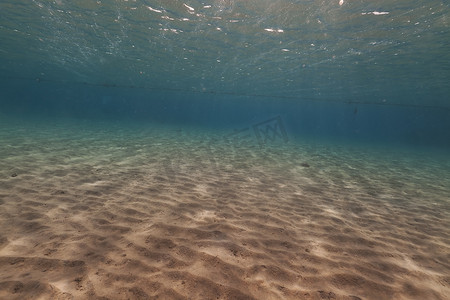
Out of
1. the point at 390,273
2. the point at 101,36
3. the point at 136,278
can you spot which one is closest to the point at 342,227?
the point at 390,273

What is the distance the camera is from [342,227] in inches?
203

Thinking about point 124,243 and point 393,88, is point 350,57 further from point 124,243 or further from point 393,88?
point 124,243

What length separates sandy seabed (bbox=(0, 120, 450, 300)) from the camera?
3072mm

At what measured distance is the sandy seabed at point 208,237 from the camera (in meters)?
3.07

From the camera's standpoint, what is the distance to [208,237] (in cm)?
425

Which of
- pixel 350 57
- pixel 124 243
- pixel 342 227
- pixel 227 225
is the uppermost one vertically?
pixel 350 57

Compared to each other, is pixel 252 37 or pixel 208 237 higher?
pixel 252 37

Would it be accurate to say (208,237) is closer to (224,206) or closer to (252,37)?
(224,206)

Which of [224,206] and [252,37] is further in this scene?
[252,37]

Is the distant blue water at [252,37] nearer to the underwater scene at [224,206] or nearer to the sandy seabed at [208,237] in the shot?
the underwater scene at [224,206]

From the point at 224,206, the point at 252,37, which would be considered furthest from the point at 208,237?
the point at 252,37

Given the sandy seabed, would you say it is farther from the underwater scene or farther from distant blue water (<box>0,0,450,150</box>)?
distant blue water (<box>0,0,450,150</box>)

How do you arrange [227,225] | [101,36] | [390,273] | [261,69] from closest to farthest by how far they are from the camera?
[390,273], [227,225], [101,36], [261,69]

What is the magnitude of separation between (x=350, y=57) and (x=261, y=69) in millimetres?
9002
